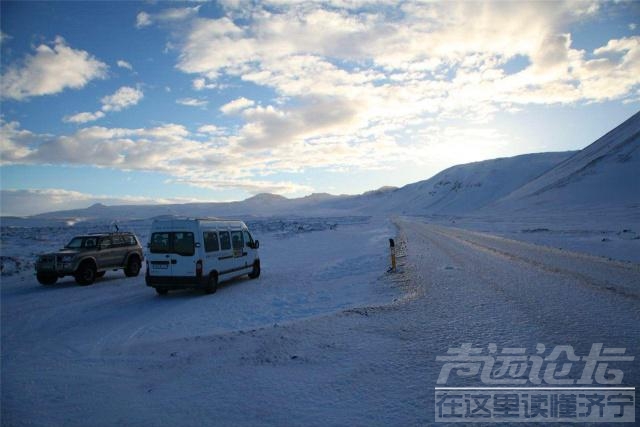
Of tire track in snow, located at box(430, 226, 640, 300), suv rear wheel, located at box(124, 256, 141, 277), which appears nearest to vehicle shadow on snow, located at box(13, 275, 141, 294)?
suv rear wheel, located at box(124, 256, 141, 277)

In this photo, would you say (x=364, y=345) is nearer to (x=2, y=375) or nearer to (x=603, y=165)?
(x=2, y=375)

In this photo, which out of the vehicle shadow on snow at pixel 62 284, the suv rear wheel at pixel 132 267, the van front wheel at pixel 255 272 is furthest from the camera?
the suv rear wheel at pixel 132 267

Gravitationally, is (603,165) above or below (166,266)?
above

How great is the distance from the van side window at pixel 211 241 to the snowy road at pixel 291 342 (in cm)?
149

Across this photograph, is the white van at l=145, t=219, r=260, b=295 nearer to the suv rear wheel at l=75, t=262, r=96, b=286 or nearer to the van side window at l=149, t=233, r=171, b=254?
the van side window at l=149, t=233, r=171, b=254

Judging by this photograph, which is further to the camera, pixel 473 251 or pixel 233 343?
pixel 473 251

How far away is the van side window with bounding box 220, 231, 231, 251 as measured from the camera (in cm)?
1323

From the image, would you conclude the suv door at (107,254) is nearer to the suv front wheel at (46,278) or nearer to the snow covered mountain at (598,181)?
the suv front wheel at (46,278)

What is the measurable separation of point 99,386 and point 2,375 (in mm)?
2064

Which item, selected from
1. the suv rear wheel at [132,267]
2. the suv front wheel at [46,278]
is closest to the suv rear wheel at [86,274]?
the suv front wheel at [46,278]

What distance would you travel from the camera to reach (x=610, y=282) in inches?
401

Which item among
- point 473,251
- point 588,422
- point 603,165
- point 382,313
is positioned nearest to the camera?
point 588,422

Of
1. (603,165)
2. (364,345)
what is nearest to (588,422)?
(364,345)

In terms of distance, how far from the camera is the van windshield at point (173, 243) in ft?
39.0
